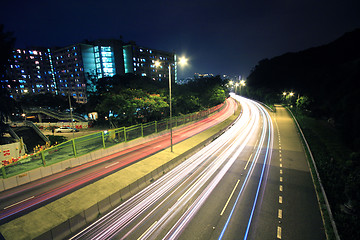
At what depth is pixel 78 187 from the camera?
1216 cm

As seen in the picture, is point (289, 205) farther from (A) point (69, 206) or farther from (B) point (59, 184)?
(B) point (59, 184)

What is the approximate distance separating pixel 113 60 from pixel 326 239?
87120 mm

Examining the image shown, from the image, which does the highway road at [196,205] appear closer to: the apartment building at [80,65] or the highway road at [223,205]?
the highway road at [223,205]

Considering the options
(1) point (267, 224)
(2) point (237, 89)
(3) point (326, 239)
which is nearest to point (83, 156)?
(1) point (267, 224)

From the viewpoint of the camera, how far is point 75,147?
51.1ft

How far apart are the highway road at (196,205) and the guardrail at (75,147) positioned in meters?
8.34

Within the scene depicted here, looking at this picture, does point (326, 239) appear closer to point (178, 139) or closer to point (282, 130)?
point (178, 139)

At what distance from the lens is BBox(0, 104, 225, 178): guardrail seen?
1260 cm

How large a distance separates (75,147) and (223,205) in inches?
551

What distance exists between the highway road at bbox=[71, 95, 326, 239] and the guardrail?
831 centimetres

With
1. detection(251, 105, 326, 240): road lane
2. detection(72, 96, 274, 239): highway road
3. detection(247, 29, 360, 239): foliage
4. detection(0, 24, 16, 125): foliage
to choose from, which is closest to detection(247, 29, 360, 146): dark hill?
detection(247, 29, 360, 239): foliage

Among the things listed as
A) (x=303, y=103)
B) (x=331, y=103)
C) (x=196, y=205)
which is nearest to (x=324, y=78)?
(x=331, y=103)

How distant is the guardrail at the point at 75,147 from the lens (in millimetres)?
12600

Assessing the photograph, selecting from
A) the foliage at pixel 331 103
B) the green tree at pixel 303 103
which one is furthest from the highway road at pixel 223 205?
the green tree at pixel 303 103
